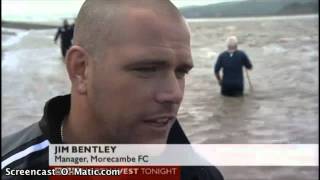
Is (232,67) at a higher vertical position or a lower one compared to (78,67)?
lower

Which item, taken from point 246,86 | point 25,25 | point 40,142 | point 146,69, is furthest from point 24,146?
point 246,86

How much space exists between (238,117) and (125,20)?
0.82m

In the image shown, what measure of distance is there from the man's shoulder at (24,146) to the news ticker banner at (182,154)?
0.04 meters

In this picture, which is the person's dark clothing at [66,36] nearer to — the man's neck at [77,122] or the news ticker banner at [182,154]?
the man's neck at [77,122]

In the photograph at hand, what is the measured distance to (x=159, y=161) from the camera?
1526 mm

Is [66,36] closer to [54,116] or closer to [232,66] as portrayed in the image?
[54,116]

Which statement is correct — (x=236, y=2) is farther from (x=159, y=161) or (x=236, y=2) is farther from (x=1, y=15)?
(x=1, y=15)

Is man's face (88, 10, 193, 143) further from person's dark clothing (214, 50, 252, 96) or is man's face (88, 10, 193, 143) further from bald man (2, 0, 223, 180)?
person's dark clothing (214, 50, 252, 96)

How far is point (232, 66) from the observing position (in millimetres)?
1919

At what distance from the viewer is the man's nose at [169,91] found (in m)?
1.40

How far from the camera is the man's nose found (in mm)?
1404

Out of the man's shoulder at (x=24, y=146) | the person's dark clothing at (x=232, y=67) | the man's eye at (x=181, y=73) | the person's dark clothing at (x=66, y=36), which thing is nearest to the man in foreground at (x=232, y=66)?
the person's dark clothing at (x=232, y=67)

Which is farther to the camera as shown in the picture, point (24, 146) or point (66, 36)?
point (66, 36)

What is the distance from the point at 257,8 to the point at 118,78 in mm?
398
